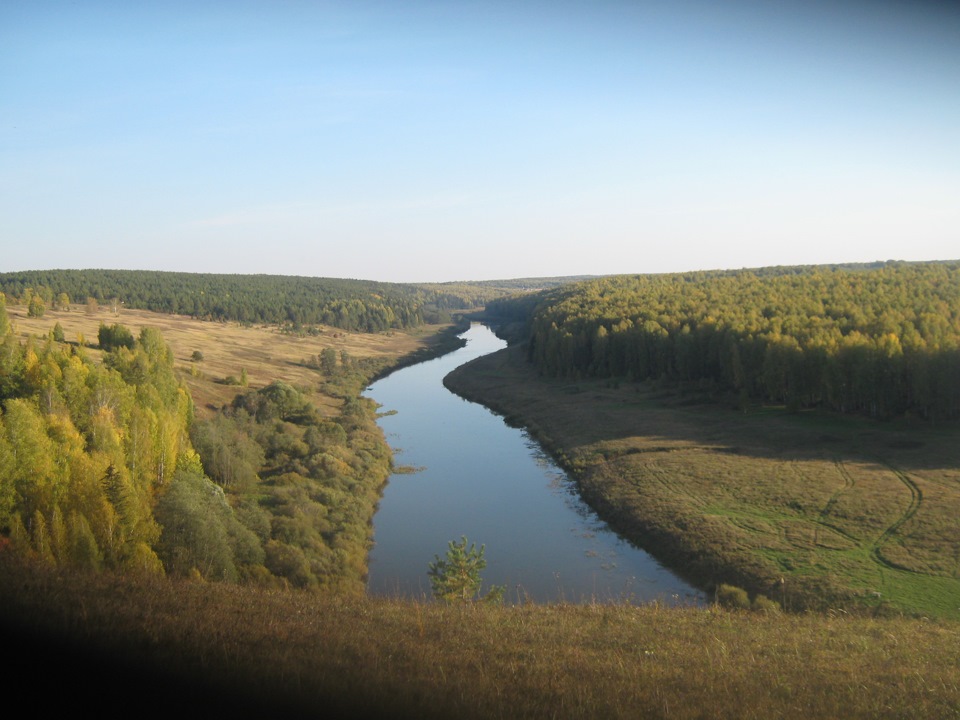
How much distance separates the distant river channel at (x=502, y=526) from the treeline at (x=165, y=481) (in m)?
1.44

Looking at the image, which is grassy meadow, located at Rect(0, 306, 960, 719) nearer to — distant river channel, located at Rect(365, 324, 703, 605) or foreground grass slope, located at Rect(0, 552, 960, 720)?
foreground grass slope, located at Rect(0, 552, 960, 720)

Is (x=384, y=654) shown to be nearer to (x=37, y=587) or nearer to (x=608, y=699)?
(x=608, y=699)

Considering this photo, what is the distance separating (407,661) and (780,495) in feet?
83.2

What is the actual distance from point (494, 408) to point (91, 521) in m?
40.4

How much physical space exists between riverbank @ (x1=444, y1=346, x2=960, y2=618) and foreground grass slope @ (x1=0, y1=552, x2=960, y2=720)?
475 inches

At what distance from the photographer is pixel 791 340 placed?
43.8m

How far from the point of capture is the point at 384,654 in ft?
23.8

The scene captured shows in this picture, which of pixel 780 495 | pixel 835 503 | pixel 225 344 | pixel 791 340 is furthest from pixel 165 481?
pixel 225 344

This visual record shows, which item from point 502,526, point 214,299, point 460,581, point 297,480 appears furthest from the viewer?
point 214,299

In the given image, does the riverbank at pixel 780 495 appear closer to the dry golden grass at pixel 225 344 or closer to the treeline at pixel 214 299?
the dry golden grass at pixel 225 344

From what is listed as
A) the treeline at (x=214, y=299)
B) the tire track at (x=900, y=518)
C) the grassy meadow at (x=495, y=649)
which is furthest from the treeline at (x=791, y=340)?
the treeline at (x=214, y=299)

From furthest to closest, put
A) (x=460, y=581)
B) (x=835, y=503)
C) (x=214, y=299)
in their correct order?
(x=214, y=299)
(x=835, y=503)
(x=460, y=581)

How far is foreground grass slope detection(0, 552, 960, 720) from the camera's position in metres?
5.67

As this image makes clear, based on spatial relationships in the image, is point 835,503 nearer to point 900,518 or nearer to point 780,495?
point 780,495
